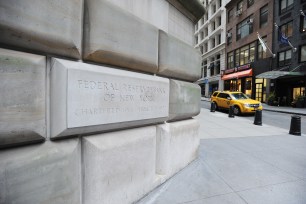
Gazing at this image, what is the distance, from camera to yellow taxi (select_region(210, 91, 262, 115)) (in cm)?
1481

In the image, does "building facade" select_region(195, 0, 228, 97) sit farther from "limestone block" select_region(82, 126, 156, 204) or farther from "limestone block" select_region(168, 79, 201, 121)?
"limestone block" select_region(82, 126, 156, 204)

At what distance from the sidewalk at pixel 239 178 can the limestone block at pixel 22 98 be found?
187 centimetres

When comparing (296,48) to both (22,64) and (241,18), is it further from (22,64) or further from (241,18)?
(22,64)

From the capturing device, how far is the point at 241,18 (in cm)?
3316

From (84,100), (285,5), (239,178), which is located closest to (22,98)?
(84,100)

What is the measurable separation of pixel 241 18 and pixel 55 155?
3754 centimetres

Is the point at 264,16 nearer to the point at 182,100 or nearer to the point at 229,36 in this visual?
the point at 229,36

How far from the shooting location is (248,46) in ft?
102

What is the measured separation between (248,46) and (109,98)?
33556 millimetres

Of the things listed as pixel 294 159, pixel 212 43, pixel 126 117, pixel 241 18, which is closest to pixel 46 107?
pixel 126 117

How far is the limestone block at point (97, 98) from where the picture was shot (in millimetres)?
1928

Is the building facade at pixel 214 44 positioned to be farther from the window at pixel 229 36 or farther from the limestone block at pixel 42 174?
the limestone block at pixel 42 174

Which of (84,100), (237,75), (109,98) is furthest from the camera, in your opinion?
(237,75)

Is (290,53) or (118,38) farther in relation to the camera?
(290,53)
